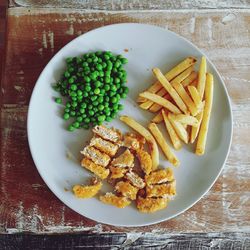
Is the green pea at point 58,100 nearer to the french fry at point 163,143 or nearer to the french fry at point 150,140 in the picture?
the french fry at point 150,140

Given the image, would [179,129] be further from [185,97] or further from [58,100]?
[58,100]

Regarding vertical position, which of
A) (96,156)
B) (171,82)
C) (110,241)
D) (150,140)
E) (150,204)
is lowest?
(110,241)

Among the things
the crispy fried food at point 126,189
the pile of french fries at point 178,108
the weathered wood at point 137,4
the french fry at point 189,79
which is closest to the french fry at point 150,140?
the pile of french fries at point 178,108

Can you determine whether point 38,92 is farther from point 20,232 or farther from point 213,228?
point 213,228

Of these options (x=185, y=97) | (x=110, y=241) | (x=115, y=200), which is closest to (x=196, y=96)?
(x=185, y=97)

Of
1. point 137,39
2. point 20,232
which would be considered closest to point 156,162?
point 137,39

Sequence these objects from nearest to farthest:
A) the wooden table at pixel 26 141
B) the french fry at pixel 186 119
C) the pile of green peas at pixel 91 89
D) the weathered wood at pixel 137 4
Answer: the french fry at pixel 186 119 < the pile of green peas at pixel 91 89 < the wooden table at pixel 26 141 < the weathered wood at pixel 137 4

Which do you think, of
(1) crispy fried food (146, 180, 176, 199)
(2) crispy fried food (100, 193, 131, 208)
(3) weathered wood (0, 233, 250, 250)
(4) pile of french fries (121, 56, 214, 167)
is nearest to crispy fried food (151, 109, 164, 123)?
(4) pile of french fries (121, 56, 214, 167)
